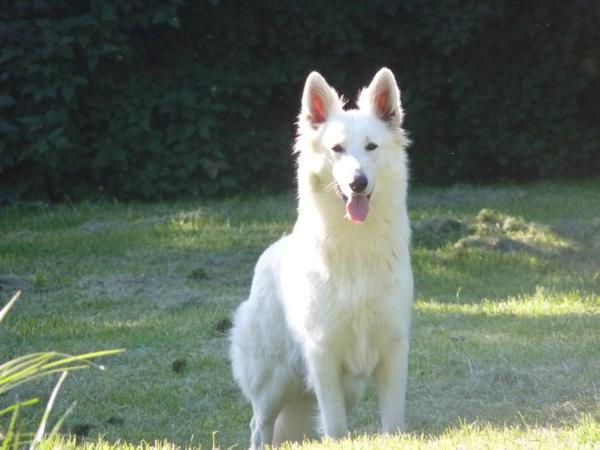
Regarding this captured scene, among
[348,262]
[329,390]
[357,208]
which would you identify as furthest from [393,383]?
[357,208]

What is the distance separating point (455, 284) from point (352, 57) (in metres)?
5.40

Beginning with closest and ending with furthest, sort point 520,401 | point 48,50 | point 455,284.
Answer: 1. point 520,401
2. point 455,284
3. point 48,50

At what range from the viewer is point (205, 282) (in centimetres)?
976

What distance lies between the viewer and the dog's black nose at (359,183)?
211 inches

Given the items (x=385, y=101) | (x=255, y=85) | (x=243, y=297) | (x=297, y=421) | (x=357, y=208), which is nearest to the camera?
(x=357, y=208)

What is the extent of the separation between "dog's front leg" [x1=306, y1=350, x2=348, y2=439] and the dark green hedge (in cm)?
762

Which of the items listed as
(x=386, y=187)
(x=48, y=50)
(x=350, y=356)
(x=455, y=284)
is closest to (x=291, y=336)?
(x=350, y=356)

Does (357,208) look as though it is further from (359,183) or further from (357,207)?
(359,183)

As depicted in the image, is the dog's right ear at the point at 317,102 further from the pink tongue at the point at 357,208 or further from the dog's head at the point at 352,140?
the pink tongue at the point at 357,208

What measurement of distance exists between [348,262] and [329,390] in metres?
0.61

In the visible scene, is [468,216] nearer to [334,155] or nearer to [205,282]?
[205,282]

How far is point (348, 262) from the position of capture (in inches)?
217

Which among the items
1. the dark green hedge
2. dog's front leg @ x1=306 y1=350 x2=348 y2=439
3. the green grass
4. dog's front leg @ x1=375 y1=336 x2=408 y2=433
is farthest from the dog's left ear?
the dark green hedge

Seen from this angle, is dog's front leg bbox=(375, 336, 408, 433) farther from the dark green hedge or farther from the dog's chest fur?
the dark green hedge
